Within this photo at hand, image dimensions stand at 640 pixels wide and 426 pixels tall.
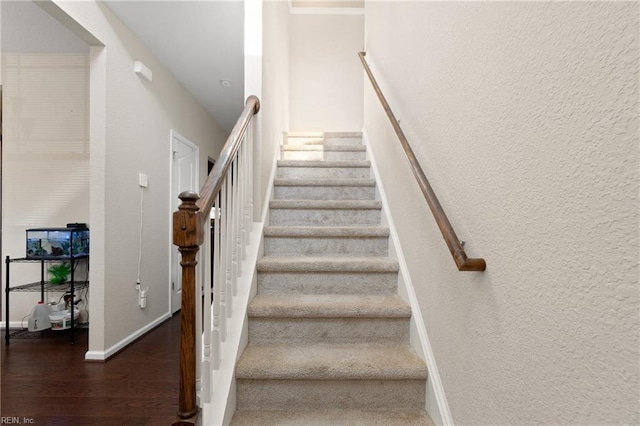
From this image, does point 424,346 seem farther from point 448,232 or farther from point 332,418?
point 448,232

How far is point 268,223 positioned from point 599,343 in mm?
1898

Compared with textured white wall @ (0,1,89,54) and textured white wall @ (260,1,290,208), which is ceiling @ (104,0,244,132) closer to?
textured white wall @ (260,1,290,208)

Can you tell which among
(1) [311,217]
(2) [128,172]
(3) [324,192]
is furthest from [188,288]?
(2) [128,172]

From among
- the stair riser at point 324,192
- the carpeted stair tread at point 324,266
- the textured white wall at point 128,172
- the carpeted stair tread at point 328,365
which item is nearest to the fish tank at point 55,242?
the textured white wall at point 128,172

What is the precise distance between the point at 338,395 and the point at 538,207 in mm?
1127

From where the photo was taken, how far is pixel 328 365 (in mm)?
1335

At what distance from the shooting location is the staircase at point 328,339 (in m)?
1.32

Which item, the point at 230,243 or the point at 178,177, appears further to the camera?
the point at 178,177

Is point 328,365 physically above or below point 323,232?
below

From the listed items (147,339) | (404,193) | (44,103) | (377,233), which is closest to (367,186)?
(377,233)

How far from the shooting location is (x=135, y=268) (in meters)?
2.73

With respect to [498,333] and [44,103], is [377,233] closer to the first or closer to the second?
[498,333]

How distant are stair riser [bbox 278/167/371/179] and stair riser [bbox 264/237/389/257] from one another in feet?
2.98

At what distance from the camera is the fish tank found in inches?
104
